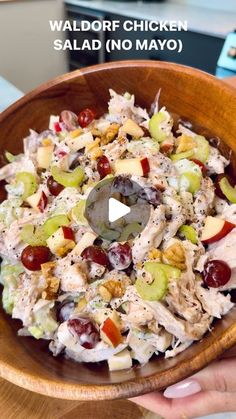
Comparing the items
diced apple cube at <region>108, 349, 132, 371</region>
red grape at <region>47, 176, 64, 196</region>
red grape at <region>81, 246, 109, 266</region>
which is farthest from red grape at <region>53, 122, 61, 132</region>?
diced apple cube at <region>108, 349, 132, 371</region>

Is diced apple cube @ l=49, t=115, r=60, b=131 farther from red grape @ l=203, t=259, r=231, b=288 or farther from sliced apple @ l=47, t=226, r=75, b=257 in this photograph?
red grape @ l=203, t=259, r=231, b=288

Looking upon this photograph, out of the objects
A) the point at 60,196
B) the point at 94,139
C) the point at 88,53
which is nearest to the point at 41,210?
the point at 60,196

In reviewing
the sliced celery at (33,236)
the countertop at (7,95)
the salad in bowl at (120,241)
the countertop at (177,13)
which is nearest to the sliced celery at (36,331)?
the salad in bowl at (120,241)

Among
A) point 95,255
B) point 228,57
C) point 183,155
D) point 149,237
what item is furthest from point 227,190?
point 228,57

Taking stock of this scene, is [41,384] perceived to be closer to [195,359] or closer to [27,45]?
[195,359]

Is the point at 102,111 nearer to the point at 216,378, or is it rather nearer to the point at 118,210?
the point at 118,210
